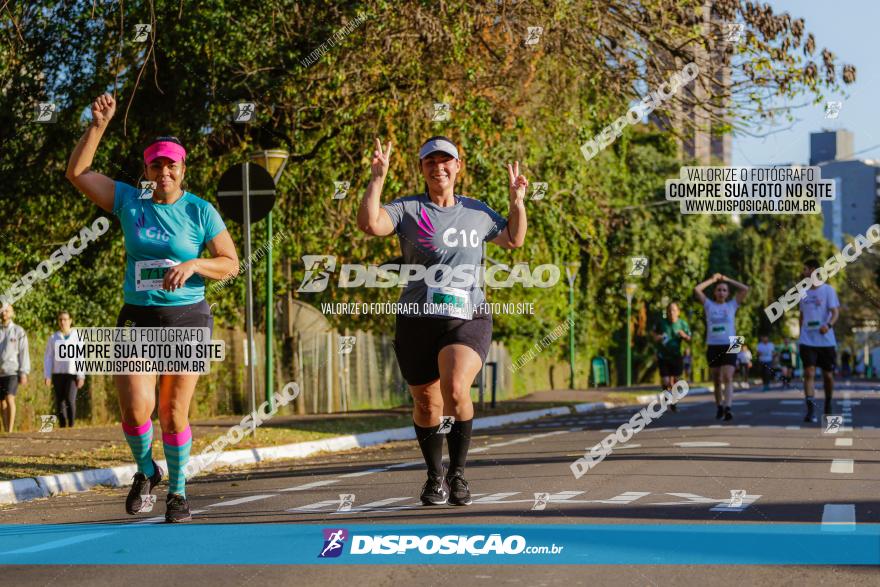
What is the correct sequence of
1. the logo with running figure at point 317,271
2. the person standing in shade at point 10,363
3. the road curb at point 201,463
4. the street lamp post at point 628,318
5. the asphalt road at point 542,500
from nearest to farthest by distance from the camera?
the asphalt road at point 542,500
the road curb at point 201,463
the person standing in shade at point 10,363
the logo with running figure at point 317,271
the street lamp post at point 628,318

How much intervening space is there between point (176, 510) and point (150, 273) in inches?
54.6

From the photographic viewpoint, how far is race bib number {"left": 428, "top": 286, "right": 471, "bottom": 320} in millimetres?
7891

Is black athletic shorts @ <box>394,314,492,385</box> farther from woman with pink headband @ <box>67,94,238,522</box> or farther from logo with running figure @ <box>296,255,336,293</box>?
logo with running figure @ <box>296,255,336,293</box>

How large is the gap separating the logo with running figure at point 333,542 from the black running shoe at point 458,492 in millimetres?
1080

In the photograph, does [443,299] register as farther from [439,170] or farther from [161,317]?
[161,317]

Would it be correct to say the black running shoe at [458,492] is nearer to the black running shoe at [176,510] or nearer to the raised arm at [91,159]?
the black running shoe at [176,510]

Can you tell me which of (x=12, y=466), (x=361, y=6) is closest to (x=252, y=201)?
(x=361, y=6)

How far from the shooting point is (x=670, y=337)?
70.4 feet

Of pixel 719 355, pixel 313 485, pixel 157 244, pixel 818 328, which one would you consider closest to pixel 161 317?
pixel 157 244

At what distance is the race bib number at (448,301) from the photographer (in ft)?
25.9

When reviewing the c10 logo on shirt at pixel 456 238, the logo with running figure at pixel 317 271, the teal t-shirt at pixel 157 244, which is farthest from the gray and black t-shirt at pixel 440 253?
the logo with running figure at pixel 317 271

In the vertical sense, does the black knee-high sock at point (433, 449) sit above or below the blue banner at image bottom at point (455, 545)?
above

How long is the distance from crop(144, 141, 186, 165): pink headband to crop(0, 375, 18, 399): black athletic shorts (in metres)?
9.96

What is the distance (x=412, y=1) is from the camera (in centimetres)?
1759
